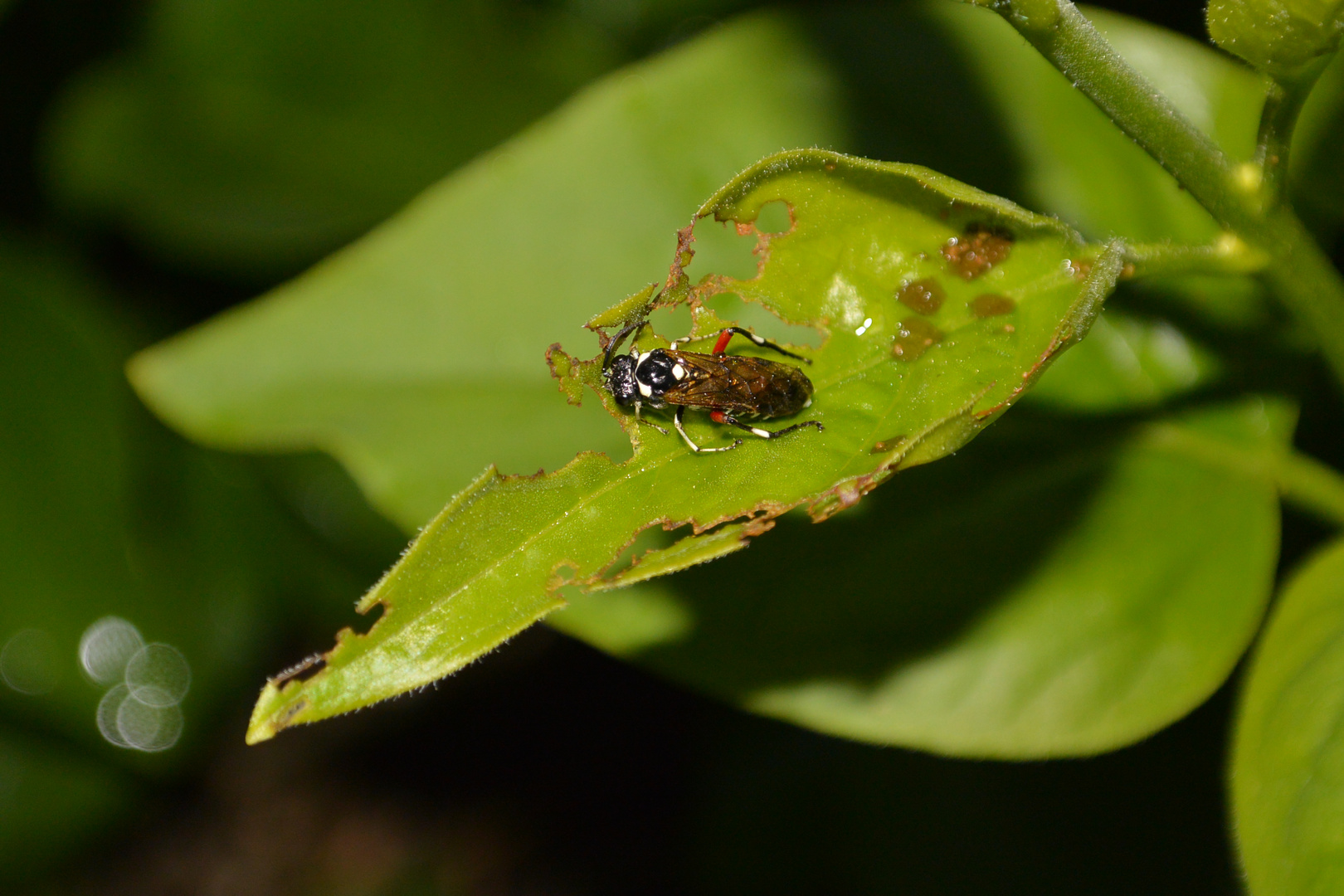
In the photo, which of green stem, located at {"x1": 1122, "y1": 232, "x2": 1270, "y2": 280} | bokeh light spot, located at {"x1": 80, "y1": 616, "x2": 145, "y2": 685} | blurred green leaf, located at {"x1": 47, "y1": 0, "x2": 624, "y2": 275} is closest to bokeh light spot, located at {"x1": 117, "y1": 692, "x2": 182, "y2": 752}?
bokeh light spot, located at {"x1": 80, "y1": 616, "x2": 145, "y2": 685}

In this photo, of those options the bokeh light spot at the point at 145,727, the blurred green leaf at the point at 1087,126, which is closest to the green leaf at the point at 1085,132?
the blurred green leaf at the point at 1087,126

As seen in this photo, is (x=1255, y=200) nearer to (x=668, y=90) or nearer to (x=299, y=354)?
(x=668, y=90)

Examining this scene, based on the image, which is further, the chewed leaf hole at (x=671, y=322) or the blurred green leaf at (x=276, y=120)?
the blurred green leaf at (x=276, y=120)

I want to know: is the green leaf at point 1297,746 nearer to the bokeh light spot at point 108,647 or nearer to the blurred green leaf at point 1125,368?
the blurred green leaf at point 1125,368

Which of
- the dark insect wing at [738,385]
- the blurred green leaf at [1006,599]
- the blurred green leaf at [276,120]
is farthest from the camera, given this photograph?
the blurred green leaf at [276,120]

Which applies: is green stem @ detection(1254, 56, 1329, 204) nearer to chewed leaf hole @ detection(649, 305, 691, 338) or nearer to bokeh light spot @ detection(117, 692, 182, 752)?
chewed leaf hole @ detection(649, 305, 691, 338)

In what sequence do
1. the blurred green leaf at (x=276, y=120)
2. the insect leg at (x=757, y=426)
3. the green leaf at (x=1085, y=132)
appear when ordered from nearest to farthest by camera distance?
the insect leg at (x=757, y=426) → the green leaf at (x=1085, y=132) → the blurred green leaf at (x=276, y=120)

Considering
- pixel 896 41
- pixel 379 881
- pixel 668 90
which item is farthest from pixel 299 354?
pixel 379 881

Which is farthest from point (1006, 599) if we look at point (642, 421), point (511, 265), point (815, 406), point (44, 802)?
point (44, 802)
